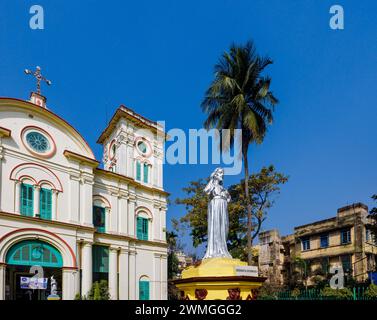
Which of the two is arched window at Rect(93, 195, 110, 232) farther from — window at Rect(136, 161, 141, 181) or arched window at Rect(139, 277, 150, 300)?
arched window at Rect(139, 277, 150, 300)

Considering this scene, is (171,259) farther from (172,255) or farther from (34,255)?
(34,255)

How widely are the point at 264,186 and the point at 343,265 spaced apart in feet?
35.2

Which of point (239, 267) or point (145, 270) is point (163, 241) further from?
point (239, 267)

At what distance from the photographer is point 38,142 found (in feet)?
72.3

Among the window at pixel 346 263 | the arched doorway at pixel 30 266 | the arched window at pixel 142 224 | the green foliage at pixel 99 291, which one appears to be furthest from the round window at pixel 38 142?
the window at pixel 346 263

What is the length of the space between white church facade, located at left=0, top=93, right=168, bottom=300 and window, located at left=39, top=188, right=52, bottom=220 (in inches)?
2.0

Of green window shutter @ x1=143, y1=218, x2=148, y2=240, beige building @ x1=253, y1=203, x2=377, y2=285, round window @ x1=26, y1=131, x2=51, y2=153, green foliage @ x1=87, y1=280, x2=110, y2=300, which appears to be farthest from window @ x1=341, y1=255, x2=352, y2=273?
round window @ x1=26, y1=131, x2=51, y2=153

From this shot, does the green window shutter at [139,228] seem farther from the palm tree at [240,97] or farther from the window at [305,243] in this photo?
the window at [305,243]

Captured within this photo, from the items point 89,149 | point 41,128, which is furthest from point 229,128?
point 41,128

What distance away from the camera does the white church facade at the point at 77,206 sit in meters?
20.6

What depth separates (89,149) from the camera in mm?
24422

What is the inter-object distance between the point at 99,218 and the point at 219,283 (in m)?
17.3

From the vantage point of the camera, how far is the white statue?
33.6 ft

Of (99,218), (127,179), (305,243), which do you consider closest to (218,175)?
(99,218)
